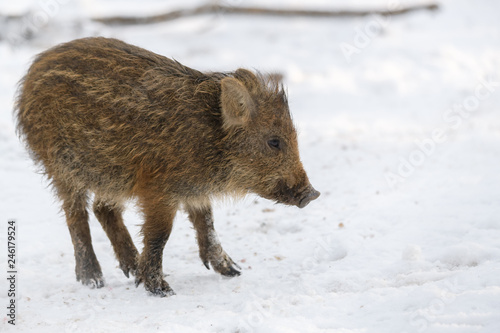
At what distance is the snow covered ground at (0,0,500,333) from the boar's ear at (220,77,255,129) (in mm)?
1199

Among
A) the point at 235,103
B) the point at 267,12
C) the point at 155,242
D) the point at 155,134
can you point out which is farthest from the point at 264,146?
the point at 267,12

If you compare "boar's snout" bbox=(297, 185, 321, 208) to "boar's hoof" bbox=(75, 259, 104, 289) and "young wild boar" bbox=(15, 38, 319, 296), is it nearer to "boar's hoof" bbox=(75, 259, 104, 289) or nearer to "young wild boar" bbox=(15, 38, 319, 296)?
"young wild boar" bbox=(15, 38, 319, 296)

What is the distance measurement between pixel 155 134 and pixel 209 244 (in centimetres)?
122

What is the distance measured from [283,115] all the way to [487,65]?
9.18 meters

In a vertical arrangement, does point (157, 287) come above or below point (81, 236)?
below

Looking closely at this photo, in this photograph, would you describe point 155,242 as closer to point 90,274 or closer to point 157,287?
point 157,287

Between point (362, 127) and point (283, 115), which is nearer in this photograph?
point (283, 115)

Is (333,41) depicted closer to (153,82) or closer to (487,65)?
(487,65)

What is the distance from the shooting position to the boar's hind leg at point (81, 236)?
5.40 m

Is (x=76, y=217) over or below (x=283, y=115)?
below

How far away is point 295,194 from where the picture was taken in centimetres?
507

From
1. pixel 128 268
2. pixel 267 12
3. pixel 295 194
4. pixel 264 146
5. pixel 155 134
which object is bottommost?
pixel 128 268

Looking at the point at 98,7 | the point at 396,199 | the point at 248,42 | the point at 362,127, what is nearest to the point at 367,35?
the point at 248,42

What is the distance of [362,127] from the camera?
994cm
